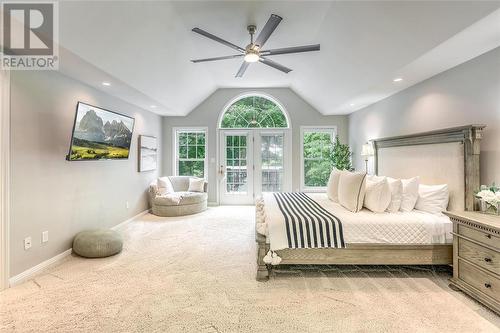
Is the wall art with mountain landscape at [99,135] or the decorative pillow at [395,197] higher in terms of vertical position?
the wall art with mountain landscape at [99,135]

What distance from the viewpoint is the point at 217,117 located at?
6.65 m

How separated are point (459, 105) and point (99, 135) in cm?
501

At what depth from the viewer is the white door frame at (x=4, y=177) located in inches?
95.7

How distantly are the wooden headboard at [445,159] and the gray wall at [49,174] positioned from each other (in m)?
4.91

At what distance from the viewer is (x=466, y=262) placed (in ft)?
7.60

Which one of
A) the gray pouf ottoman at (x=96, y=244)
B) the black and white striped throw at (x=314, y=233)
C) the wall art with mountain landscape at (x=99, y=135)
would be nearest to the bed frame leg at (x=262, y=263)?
the black and white striped throw at (x=314, y=233)

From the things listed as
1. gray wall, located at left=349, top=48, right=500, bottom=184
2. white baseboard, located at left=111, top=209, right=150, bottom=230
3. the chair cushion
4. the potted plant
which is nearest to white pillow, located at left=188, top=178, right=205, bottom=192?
the chair cushion

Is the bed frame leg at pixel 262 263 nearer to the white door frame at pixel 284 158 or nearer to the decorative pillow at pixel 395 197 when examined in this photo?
the decorative pillow at pixel 395 197

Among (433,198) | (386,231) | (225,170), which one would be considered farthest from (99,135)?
(433,198)

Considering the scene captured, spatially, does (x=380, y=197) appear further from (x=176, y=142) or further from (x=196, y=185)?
(x=176, y=142)

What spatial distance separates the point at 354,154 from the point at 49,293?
241 inches

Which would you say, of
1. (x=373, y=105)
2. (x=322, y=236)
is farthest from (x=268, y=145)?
(x=322, y=236)

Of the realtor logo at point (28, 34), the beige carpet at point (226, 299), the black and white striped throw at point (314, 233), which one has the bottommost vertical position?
the beige carpet at point (226, 299)

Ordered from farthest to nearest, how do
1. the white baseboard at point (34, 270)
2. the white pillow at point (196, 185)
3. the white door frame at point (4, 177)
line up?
the white pillow at point (196, 185)
the white baseboard at point (34, 270)
the white door frame at point (4, 177)
